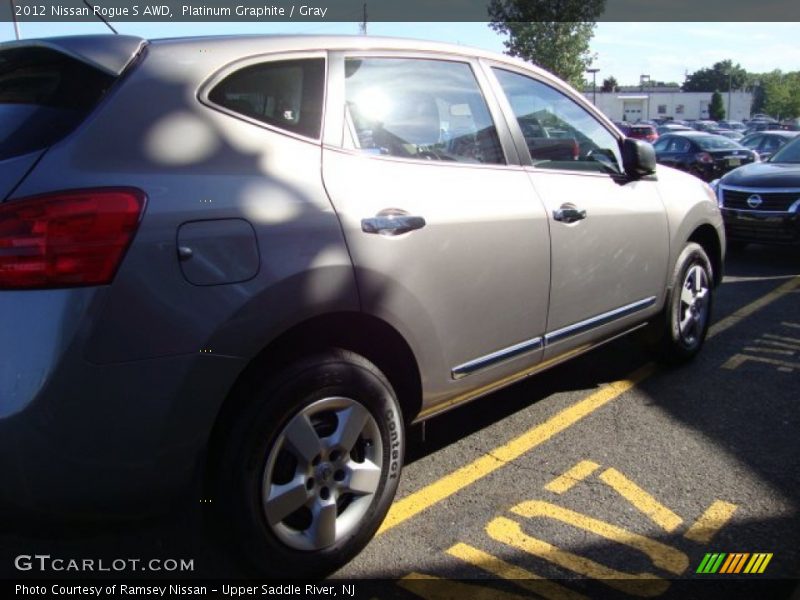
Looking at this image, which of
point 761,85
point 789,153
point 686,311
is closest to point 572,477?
point 686,311

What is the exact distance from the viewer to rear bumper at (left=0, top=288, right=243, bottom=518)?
1802mm

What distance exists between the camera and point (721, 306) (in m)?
6.10

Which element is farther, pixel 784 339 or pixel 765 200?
pixel 765 200

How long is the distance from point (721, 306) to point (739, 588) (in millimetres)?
4140

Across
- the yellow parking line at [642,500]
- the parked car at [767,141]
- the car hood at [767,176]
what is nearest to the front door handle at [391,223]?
the yellow parking line at [642,500]

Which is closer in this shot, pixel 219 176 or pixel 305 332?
pixel 219 176

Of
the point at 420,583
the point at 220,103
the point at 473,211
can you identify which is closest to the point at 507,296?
the point at 473,211

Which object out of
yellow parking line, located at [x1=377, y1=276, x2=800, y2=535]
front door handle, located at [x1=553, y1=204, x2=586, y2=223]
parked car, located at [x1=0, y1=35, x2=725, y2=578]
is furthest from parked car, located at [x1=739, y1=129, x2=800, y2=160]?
parked car, located at [x1=0, y1=35, x2=725, y2=578]

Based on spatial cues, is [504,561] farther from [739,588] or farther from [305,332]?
[305,332]

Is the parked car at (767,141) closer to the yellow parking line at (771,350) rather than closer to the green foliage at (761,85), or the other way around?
the yellow parking line at (771,350)

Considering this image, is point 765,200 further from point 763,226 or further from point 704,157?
point 704,157

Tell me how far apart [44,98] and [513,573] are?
84.7 inches

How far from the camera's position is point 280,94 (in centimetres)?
240

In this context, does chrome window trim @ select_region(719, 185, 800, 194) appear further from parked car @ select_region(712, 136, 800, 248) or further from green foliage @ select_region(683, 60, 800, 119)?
green foliage @ select_region(683, 60, 800, 119)
